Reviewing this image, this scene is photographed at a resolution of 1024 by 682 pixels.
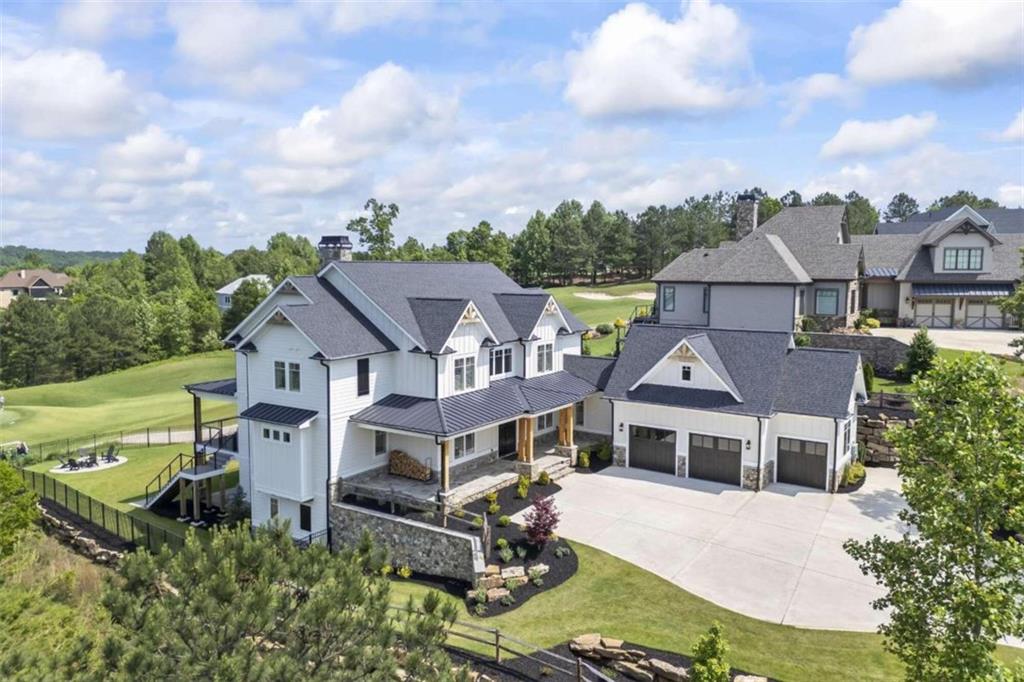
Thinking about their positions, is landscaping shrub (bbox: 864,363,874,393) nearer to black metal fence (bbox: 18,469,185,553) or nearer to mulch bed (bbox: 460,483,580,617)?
mulch bed (bbox: 460,483,580,617)

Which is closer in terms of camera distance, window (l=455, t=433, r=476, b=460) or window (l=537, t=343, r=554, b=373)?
window (l=455, t=433, r=476, b=460)

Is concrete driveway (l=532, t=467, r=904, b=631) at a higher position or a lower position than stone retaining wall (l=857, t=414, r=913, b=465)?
lower

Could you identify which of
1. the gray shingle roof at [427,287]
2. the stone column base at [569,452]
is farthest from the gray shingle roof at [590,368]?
the stone column base at [569,452]

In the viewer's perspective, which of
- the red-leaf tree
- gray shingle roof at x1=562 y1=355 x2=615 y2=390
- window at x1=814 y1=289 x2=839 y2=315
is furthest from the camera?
window at x1=814 y1=289 x2=839 y2=315

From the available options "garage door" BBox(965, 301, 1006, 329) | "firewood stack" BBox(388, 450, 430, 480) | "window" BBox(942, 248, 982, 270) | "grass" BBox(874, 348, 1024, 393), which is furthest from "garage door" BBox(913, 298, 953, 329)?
"firewood stack" BBox(388, 450, 430, 480)

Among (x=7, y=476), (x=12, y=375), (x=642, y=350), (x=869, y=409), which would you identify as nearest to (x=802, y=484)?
(x=869, y=409)

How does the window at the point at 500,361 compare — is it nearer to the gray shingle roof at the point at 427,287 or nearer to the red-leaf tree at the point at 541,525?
the gray shingle roof at the point at 427,287

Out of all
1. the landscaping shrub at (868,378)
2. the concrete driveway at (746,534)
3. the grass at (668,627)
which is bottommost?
the grass at (668,627)
